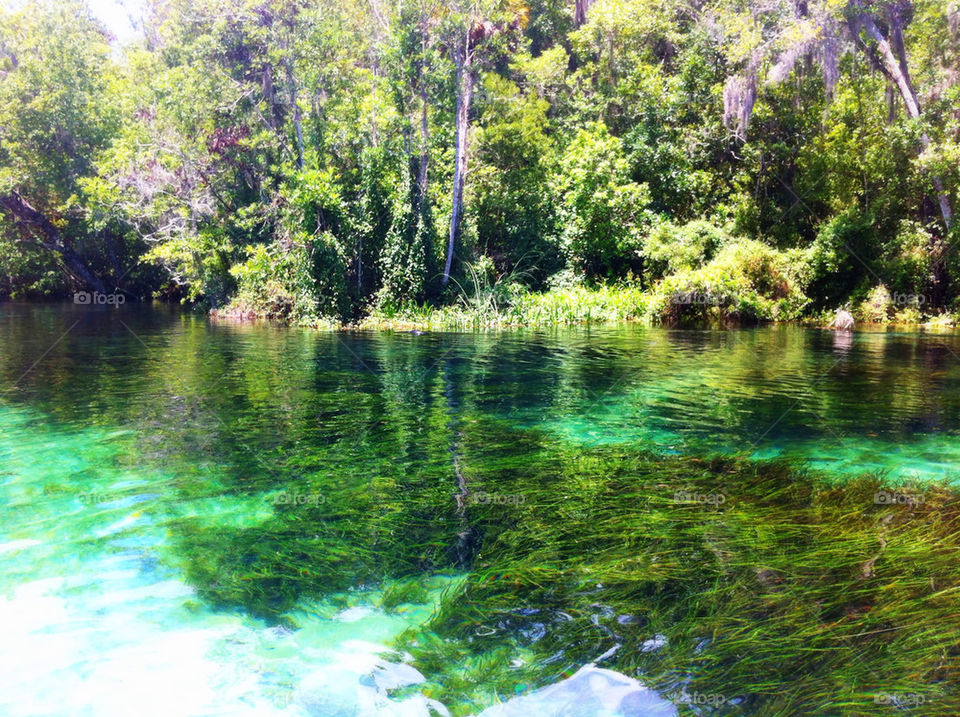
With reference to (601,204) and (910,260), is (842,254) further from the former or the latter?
(601,204)

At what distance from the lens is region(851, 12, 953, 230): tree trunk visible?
64.0 ft

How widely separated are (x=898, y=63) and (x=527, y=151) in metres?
12.2

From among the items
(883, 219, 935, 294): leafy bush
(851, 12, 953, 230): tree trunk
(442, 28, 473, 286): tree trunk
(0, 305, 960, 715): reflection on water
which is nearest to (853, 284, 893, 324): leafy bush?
(883, 219, 935, 294): leafy bush

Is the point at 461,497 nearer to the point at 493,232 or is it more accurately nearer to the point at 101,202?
the point at 493,232

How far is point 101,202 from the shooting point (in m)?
26.4

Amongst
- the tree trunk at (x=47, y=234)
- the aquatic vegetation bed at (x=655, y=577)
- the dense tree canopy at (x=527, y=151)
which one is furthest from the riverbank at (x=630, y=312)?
the tree trunk at (x=47, y=234)

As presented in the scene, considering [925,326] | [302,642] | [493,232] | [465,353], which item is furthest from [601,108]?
[302,642]

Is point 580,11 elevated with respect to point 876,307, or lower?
elevated

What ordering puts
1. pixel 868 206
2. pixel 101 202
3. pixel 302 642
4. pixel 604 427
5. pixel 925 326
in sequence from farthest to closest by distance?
pixel 101 202 < pixel 868 206 < pixel 925 326 < pixel 604 427 < pixel 302 642

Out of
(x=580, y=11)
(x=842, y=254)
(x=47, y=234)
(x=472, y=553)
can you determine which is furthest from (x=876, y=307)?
(x=47, y=234)

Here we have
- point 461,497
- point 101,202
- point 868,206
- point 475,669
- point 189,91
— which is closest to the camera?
point 475,669

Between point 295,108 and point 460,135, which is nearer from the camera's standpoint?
point 460,135

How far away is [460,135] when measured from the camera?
72.0 ft

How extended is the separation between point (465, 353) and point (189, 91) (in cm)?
1730
